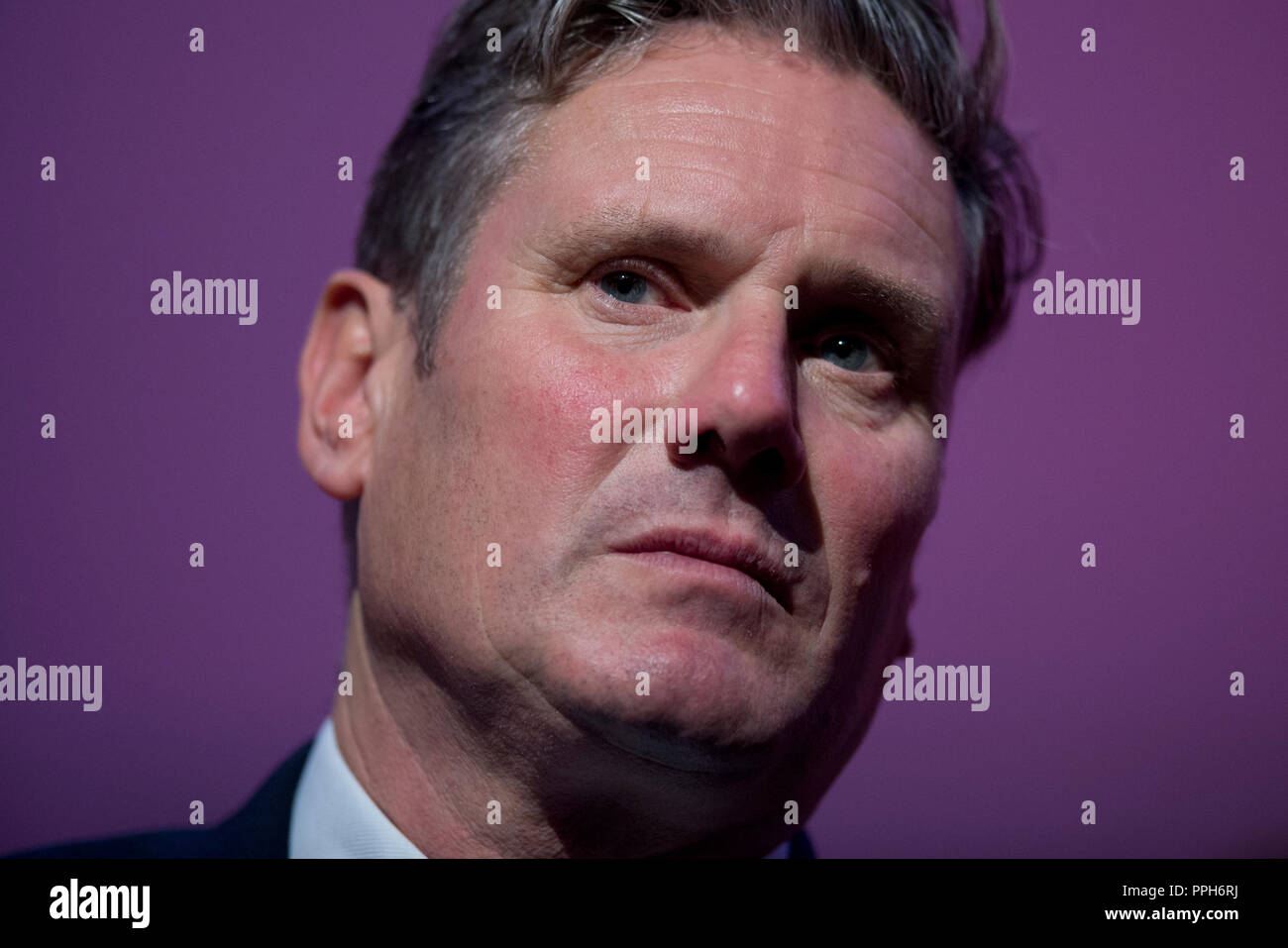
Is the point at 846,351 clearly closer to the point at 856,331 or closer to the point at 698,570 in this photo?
the point at 856,331

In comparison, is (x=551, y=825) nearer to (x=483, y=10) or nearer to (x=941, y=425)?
(x=941, y=425)

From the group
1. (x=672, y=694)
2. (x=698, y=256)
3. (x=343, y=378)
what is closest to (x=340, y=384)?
(x=343, y=378)

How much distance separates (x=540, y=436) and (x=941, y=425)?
2.12ft

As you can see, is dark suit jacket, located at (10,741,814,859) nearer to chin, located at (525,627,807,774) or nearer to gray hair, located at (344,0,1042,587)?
gray hair, located at (344,0,1042,587)

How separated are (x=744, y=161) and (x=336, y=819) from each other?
109 cm

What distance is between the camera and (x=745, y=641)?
155 centimetres

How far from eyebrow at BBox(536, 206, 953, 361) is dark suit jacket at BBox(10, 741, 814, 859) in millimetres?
850

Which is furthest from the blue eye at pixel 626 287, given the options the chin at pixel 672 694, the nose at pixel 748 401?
the chin at pixel 672 694

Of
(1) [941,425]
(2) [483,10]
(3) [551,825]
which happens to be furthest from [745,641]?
(2) [483,10]

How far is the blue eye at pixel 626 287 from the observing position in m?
1.69

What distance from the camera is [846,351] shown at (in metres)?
1.79

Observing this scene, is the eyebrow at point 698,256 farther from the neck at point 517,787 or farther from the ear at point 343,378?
the neck at point 517,787

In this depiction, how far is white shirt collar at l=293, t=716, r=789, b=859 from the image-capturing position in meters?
1.78

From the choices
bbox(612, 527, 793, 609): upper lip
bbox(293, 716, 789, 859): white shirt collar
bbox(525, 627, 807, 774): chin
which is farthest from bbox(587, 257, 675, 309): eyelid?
bbox(293, 716, 789, 859): white shirt collar
